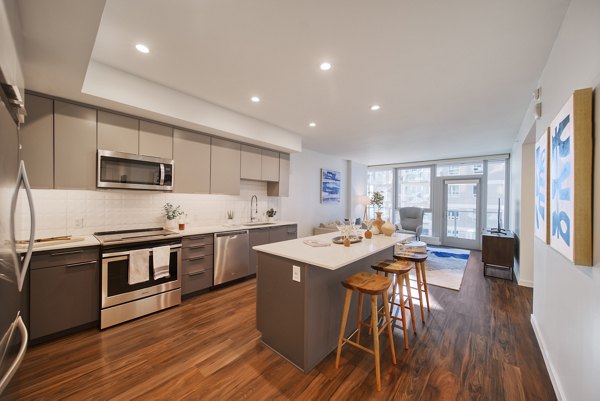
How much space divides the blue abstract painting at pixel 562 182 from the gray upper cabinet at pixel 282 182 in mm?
3848

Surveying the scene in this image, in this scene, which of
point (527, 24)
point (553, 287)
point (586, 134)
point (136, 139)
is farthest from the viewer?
point (136, 139)

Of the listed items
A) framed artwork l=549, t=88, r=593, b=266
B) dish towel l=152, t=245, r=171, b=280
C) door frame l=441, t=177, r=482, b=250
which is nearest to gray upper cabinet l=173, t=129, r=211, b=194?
dish towel l=152, t=245, r=171, b=280

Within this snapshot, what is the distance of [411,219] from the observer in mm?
6793

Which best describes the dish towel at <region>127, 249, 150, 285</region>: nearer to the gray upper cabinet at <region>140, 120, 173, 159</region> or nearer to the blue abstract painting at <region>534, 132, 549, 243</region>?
the gray upper cabinet at <region>140, 120, 173, 159</region>

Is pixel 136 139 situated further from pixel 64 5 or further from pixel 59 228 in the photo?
pixel 64 5

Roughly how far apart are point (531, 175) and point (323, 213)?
4.23 meters

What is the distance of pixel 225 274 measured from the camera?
11.7 feet

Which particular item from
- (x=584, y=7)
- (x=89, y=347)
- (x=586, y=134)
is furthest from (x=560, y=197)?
(x=89, y=347)

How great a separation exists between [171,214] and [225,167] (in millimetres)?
1077

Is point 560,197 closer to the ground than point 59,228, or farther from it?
farther from it

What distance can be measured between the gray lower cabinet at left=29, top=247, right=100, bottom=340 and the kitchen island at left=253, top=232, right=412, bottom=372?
1716 mm

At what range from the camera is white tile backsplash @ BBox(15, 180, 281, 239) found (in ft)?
8.30

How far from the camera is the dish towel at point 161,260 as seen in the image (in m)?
2.75

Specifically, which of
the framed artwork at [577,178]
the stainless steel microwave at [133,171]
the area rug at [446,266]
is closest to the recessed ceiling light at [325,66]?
the framed artwork at [577,178]
